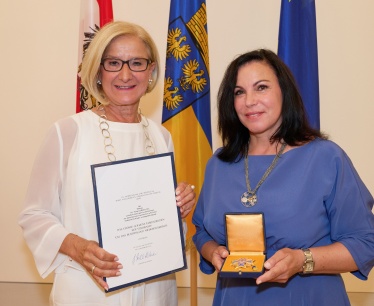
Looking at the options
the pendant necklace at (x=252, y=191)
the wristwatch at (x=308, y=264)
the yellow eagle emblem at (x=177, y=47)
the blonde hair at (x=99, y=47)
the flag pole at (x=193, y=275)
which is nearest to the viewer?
the wristwatch at (x=308, y=264)

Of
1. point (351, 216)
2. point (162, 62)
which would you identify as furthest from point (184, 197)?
point (162, 62)

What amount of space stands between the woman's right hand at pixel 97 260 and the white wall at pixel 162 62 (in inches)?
87.4

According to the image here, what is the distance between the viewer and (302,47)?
3.31 m

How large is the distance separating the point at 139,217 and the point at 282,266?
608 millimetres

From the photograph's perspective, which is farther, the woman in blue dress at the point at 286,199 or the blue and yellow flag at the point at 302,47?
the blue and yellow flag at the point at 302,47

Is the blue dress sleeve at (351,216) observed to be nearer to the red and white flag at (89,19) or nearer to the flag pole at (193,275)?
the flag pole at (193,275)

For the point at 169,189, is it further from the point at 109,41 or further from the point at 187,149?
the point at 187,149

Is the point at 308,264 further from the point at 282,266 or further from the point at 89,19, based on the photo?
the point at 89,19

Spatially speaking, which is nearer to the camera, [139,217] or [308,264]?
[308,264]

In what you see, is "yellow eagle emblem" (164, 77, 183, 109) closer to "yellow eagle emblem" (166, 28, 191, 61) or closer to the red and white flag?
"yellow eagle emblem" (166, 28, 191, 61)

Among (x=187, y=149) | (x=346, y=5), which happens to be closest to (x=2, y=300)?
(x=187, y=149)

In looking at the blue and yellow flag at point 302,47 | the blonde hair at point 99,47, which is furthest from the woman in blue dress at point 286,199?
the blue and yellow flag at point 302,47

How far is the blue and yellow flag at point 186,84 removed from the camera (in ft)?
10.7

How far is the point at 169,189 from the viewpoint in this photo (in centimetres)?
204
